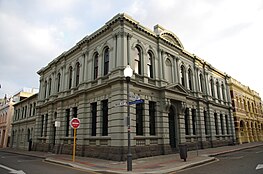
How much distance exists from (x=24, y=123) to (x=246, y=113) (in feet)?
129

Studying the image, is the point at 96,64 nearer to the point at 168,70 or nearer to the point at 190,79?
the point at 168,70

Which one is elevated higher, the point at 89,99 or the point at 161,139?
the point at 89,99

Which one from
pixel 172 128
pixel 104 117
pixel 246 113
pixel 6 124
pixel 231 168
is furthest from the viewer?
pixel 6 124

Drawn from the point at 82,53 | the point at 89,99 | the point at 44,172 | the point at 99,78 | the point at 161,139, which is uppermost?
the point at 82,53

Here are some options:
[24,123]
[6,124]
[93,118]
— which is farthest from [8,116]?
[93,118]

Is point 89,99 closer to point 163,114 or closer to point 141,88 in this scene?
point 141,88

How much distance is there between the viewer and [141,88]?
16062 mm

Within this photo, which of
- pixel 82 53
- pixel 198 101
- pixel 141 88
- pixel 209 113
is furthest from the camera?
pixel 209 113

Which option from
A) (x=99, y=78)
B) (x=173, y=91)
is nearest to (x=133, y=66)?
(x=99, y=78)

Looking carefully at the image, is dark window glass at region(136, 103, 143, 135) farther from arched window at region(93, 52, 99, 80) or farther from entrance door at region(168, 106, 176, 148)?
arched window at region(93, 52, 99, 80)

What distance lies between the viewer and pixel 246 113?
3638 centimetres

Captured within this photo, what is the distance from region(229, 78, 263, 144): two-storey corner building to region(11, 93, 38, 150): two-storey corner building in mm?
32145

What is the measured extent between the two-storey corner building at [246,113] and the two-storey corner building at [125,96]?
373 inches

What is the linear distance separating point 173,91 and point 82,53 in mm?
9882
